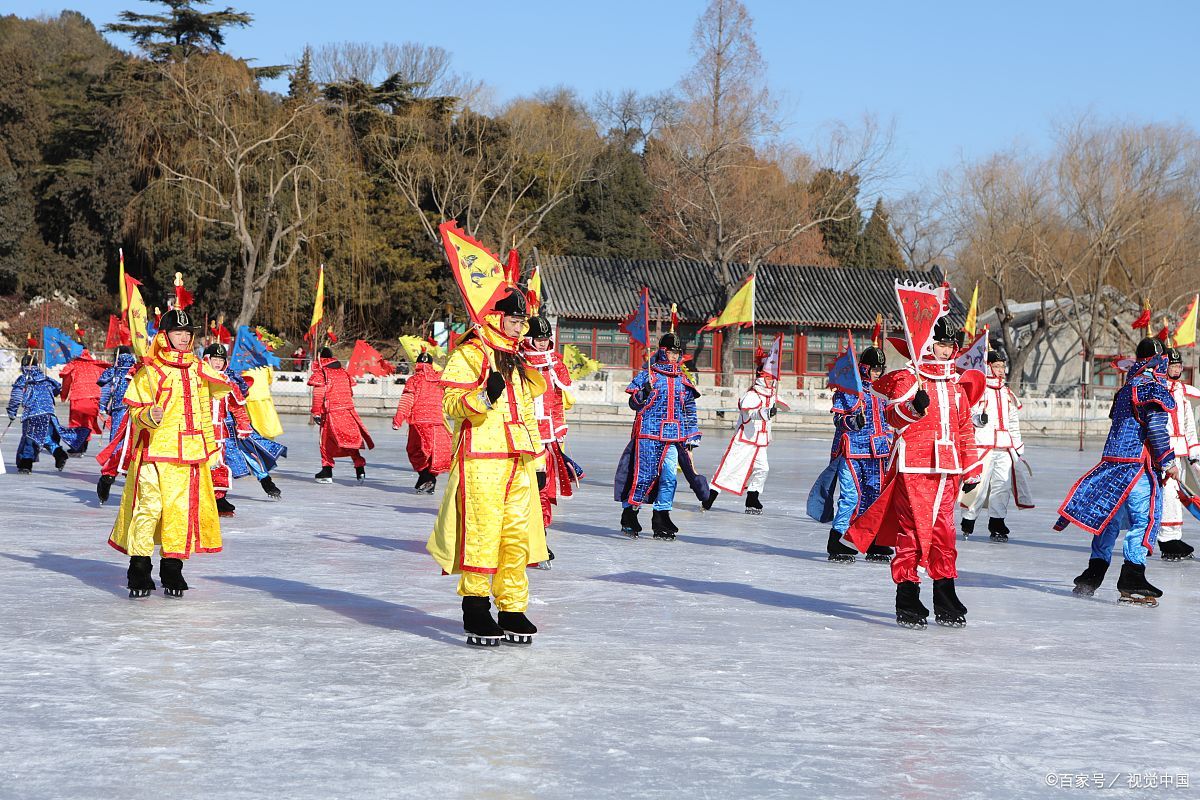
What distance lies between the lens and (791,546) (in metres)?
10.8

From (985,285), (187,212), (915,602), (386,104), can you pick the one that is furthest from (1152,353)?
(985,285)

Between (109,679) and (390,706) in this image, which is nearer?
(390,706)

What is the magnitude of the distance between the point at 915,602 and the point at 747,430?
6171 millimetres

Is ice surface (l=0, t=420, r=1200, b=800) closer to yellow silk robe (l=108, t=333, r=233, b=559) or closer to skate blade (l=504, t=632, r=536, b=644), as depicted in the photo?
skate blade (l=504, t=632, r=536, b=644)

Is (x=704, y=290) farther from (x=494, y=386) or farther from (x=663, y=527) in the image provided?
(x=494, y=386)

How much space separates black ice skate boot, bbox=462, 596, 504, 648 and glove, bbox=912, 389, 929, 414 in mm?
2395

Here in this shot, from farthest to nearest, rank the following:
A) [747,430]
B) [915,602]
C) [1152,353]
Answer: [747,430] < [1152,353] < [915,602]

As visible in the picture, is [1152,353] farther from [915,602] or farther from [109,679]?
[109,679]

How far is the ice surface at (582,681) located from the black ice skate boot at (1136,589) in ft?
0.65

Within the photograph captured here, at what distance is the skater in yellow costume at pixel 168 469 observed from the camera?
290 inches

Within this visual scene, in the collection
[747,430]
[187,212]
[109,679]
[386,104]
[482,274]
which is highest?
[386,104]

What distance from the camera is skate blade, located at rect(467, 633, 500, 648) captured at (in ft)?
20.6

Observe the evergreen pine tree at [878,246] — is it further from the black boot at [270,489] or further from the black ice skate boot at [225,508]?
the black ice skate boot at [225,508]

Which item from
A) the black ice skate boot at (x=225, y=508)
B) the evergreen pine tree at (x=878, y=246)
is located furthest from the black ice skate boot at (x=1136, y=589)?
the evergreen pine tree at (x=878, y=246)
